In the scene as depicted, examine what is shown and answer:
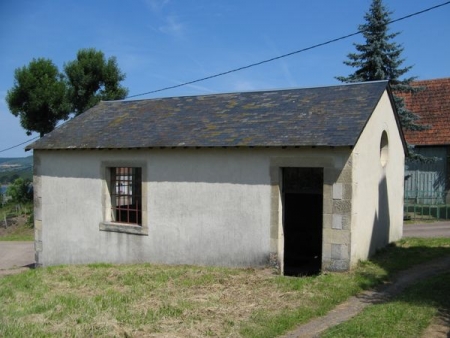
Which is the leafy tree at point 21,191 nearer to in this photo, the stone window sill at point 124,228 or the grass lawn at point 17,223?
the grass lawn at point 17,223

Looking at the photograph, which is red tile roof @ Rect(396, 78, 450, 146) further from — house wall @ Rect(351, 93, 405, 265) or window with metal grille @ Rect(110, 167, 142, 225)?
window with metal grille @ Rect(110, 167, 142, 225)

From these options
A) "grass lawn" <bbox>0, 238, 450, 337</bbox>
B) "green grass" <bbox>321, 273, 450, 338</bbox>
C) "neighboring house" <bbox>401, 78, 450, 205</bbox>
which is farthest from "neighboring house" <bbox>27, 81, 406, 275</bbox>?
"neighboring house" <bbox>401, 78, 450, 205</bbox>

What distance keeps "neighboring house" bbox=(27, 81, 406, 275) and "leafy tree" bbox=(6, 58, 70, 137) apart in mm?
14254

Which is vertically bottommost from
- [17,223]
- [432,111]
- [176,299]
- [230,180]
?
[17,223]

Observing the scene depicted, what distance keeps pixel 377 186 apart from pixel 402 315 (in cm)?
549

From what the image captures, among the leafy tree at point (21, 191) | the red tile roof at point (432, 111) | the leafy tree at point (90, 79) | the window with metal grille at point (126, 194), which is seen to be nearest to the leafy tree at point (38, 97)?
the leafy tree at point (90, 79)

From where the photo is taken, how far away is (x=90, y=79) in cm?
2998

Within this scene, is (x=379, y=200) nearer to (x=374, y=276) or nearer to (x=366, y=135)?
(x=366, y=135)

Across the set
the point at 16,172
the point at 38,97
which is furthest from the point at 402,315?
the point at 16,172

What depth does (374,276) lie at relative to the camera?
32.1 feet

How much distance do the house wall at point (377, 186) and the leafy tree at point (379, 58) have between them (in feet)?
25.1

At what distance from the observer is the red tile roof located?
2444cm

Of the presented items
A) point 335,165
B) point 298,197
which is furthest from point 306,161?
point 298,197

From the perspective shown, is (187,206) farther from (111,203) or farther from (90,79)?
(90,79)
